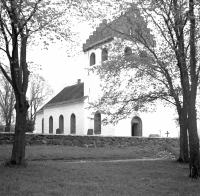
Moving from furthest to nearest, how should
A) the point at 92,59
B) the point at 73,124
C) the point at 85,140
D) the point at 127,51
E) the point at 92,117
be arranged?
the point at 73,124, the point at 92,59, the point at 92,117, the point at 85,140, the point at 127,51

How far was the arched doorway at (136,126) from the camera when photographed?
111 feet

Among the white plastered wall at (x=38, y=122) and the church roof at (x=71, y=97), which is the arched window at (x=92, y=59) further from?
the white plastered wall at (x=38, y=122)

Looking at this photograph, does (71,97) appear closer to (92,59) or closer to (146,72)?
(92,59)

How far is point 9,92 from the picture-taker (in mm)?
49719

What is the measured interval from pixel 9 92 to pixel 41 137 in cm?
2920

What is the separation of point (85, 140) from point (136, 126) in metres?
11.0

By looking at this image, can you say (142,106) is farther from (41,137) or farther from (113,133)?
(113,133)

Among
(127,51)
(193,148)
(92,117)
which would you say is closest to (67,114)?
(92,117)

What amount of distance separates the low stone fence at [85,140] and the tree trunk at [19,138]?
888 centimetres

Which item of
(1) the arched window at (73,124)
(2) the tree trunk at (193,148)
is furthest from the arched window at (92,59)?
(2) the tree trunk at (193,148)

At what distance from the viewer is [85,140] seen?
80.6 ft

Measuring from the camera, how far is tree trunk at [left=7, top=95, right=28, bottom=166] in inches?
481

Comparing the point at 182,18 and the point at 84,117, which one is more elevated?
the point at 182,18

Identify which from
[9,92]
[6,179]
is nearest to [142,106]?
[6,179]
